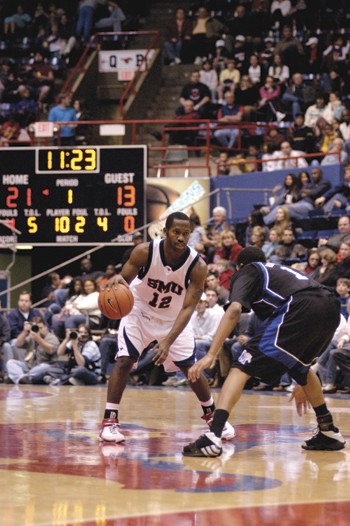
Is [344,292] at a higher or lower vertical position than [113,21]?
lower

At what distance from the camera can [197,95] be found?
22.6m

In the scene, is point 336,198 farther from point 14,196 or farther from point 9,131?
point 9,131

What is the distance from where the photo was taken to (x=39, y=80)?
991 inches

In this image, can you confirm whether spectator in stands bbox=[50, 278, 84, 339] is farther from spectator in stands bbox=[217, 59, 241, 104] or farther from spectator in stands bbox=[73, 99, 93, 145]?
spectator in stands bbox=[217, 59, 241, 104]

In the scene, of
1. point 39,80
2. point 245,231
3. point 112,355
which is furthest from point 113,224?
point 39,80

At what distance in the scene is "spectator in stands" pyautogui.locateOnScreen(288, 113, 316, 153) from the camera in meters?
19.6

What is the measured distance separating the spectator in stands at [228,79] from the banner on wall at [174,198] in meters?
3.23

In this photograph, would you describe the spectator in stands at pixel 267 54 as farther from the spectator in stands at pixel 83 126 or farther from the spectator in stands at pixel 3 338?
the spectator in stands at pixel 3 338

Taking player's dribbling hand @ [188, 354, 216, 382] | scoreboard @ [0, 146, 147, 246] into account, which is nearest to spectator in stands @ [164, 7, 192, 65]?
scoreboard @ [0, 146, 147, 246]

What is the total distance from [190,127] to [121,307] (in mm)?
13592

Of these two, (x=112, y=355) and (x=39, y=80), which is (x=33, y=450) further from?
(x=39, y=80)

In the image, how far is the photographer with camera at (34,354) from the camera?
1487 cm

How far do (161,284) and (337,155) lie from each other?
10552mm

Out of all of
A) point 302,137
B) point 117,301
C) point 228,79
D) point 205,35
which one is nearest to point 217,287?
point 302,137
